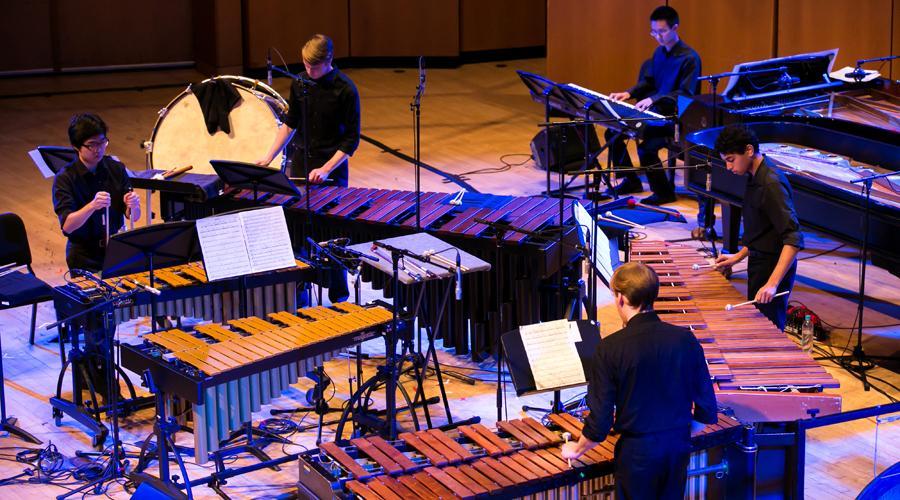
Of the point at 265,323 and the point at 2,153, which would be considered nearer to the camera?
the point at 265,323

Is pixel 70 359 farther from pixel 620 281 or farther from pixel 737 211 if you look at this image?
pixel 737 211

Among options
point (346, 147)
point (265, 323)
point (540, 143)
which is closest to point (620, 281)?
point (265, 323)

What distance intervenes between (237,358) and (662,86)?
20.3 ft

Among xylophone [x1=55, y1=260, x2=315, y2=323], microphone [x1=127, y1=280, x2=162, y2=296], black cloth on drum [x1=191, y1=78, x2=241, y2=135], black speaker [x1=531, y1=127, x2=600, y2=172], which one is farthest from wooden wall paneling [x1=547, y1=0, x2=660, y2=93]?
microphone [x1=127, y1=280, x2=162, y2=296]

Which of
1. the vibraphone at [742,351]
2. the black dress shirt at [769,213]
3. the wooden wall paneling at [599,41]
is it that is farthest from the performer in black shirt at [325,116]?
the wooden wall paneling at [599,41]

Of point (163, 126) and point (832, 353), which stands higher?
point (163, 126)

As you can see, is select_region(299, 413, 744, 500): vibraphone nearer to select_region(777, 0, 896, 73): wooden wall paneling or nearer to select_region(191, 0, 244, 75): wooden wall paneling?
select_region(777, 0, 896, 73): wooden wall paneling

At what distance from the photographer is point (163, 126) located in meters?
8.90

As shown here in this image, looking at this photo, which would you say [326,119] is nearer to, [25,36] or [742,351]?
[742,351]

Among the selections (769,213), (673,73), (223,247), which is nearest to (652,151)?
(673,73)

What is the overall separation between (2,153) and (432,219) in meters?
6.76

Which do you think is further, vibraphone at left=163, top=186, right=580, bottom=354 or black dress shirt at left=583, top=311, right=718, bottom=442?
vibraphone at left=163, top=186, right=580, bottom=354

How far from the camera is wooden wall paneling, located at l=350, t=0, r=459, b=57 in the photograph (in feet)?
54.0

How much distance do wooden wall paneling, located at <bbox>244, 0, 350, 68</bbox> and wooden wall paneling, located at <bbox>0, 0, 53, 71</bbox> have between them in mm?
2670
